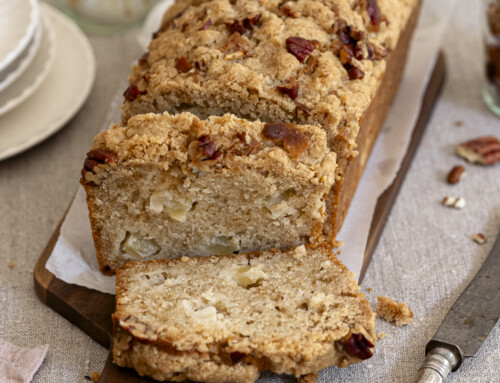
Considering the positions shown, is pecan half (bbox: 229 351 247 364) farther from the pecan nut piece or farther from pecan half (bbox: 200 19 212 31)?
the pecan nut piece

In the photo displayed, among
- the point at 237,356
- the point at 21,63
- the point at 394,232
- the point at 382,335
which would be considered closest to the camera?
the point at 237,356

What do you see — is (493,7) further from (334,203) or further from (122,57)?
(122,57)

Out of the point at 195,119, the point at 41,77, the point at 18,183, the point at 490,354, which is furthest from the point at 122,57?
the point at 490,354

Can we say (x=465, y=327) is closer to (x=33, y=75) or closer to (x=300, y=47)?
(x=300, y=47)

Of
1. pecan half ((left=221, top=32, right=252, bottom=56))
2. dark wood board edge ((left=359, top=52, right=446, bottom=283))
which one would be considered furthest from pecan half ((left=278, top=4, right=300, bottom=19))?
dark wood board edge ((left=359, top=52, right=446, bottom=283))

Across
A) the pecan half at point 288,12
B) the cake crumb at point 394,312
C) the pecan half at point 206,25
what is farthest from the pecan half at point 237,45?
the cake crumb at point 394,312

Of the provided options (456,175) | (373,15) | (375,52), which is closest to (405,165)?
(456,175)

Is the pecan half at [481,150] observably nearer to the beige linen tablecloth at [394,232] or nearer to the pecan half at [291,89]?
the beige linen tablecloth at [394,232]
